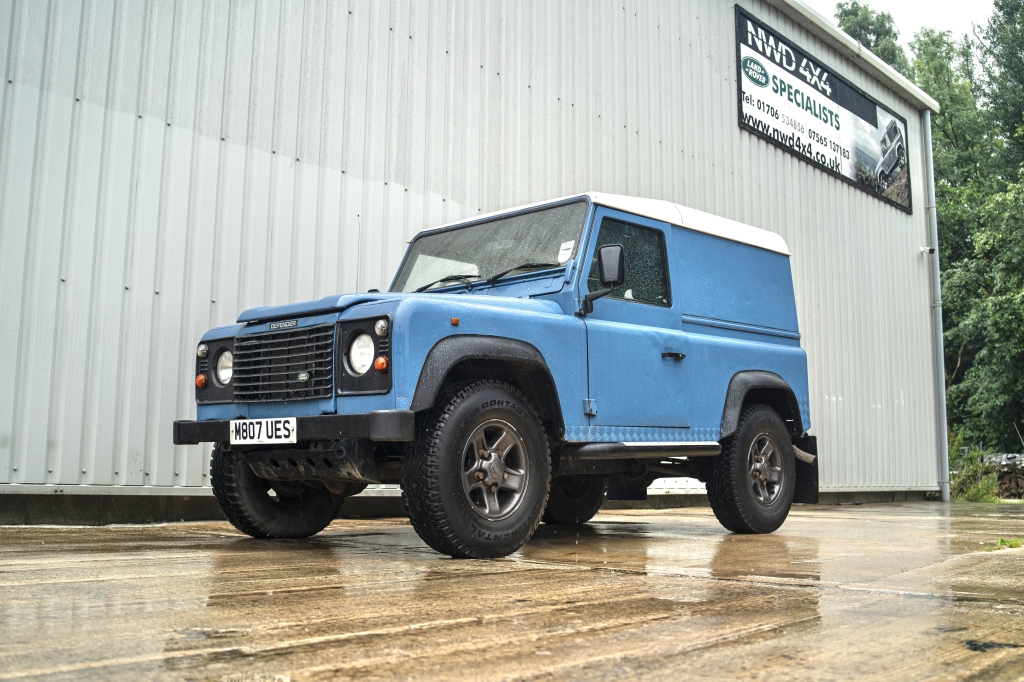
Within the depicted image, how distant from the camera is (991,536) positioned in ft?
20.5

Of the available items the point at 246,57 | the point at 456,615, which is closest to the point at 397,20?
the point at 246,57

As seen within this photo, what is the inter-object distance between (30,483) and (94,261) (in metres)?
1.59

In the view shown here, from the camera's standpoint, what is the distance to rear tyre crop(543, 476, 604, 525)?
6.94 m

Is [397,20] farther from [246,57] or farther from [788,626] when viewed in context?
[788,626]

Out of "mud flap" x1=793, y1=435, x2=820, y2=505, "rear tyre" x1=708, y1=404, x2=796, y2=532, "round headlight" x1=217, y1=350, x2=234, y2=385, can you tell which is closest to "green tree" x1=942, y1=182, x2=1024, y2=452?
"mud flap" x1=793, y1=435, x2=820, y2=505

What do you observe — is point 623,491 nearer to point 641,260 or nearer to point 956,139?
point 641,260

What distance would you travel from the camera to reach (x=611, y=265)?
4.97 meters

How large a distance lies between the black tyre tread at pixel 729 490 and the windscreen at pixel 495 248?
73.9 inches

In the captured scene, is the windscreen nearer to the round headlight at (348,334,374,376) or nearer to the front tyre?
the front tyre

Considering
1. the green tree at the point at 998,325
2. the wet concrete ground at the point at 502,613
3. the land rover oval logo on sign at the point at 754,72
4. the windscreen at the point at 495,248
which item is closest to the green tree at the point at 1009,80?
the green tree at the point at 998,325

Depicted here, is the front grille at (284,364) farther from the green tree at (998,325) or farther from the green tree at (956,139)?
the green tree at (956,139)

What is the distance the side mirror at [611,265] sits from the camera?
496 cm

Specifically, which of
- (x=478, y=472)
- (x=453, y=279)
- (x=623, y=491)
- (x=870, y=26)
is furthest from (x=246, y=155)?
(x=870, y=26)

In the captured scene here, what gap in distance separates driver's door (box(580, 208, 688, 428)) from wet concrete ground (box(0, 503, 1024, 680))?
2.87 feet
